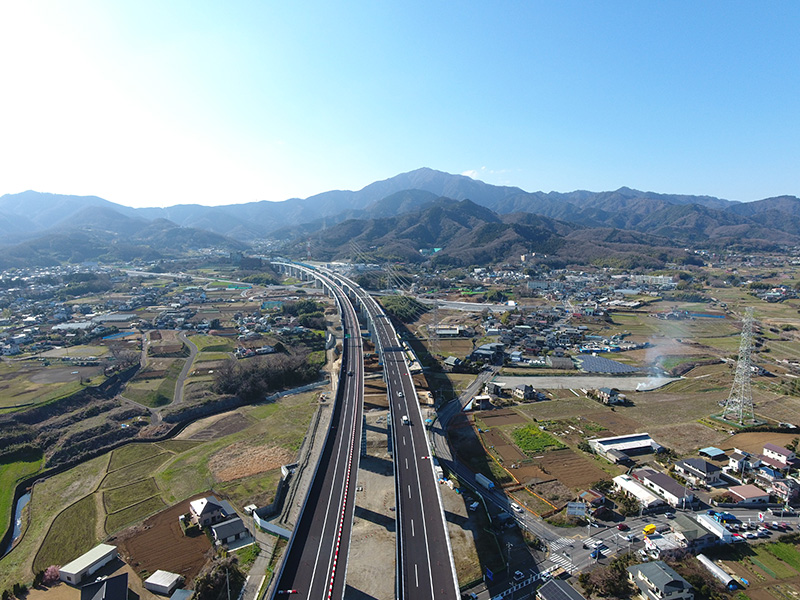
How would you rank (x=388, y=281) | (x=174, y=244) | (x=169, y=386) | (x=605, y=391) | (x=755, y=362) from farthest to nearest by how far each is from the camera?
(x=174, y=244), (x=388, y=281), (x=755, y=362), (x=169, y=386), (x=605, y=391)

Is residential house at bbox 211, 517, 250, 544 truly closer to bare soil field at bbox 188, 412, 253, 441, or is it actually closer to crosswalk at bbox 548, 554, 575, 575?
bare soil field at bbox 188, 412, 253, 441

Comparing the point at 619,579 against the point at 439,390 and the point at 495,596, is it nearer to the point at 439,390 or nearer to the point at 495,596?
the point at 495,596

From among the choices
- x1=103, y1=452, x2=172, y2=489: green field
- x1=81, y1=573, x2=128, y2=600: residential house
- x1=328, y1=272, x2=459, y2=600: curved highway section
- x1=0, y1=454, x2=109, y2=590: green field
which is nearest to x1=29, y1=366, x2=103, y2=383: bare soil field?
x1=0, y1=454, x2=109, y2=590: green field

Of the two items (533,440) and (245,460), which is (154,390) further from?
(533,440)

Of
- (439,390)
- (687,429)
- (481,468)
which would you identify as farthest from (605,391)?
(481,468)

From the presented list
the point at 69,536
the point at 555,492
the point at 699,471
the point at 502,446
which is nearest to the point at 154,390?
the point at 69,536
